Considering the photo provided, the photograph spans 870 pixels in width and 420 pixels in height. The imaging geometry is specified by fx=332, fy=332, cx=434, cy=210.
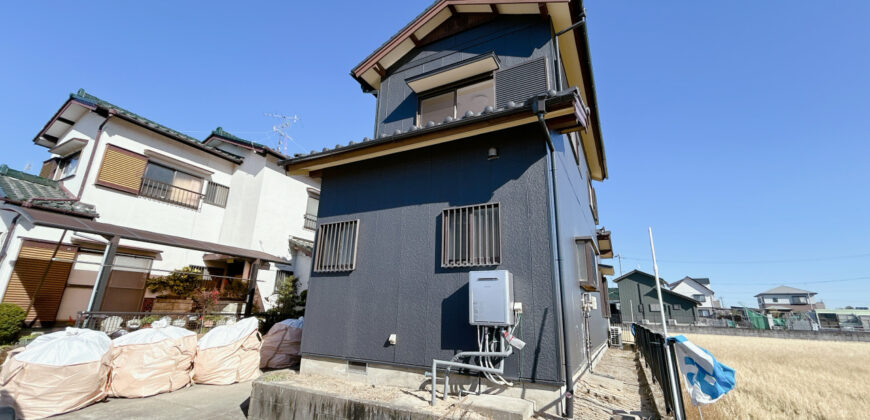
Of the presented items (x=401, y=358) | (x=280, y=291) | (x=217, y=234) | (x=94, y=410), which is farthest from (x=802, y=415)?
(x=217, y=234)

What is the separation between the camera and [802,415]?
5176 millimetres

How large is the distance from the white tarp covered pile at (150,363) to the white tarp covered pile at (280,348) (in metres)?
1.48

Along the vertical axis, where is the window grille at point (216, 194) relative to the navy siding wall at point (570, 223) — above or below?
above

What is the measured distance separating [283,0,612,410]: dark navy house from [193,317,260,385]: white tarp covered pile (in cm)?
154

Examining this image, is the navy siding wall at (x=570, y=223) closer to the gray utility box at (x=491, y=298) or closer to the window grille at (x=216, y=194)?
the gray utility box at (x=491, y=298)

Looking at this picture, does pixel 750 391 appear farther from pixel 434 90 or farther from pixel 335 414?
pixel 434 90

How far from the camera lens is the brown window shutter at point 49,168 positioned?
1233cm

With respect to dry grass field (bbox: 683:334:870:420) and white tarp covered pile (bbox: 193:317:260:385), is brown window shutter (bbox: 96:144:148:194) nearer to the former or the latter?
white tarp covered pile (bbox: 193:317:260:385)

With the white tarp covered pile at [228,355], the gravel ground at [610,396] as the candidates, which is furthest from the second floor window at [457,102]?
the white tarp covered pile at [228,355]

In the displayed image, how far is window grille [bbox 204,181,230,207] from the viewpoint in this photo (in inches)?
523

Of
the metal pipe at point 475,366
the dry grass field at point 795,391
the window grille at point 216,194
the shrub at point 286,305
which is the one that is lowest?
the dry grass field at point 795,391

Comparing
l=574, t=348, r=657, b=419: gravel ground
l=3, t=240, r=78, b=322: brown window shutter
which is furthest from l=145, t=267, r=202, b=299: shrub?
l=574, t=348, r=657, b=419: gravel ground

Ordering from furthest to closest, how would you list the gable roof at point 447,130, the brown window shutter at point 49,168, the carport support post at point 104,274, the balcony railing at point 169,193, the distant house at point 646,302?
the distant house at point 646,302 → the brown window shutter at point 49,168 → the balcony railing at point 169,193 → the carport support post at point 104,274 → the gable roof at point 447,130

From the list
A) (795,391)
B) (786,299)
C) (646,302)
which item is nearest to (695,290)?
(786,299)
